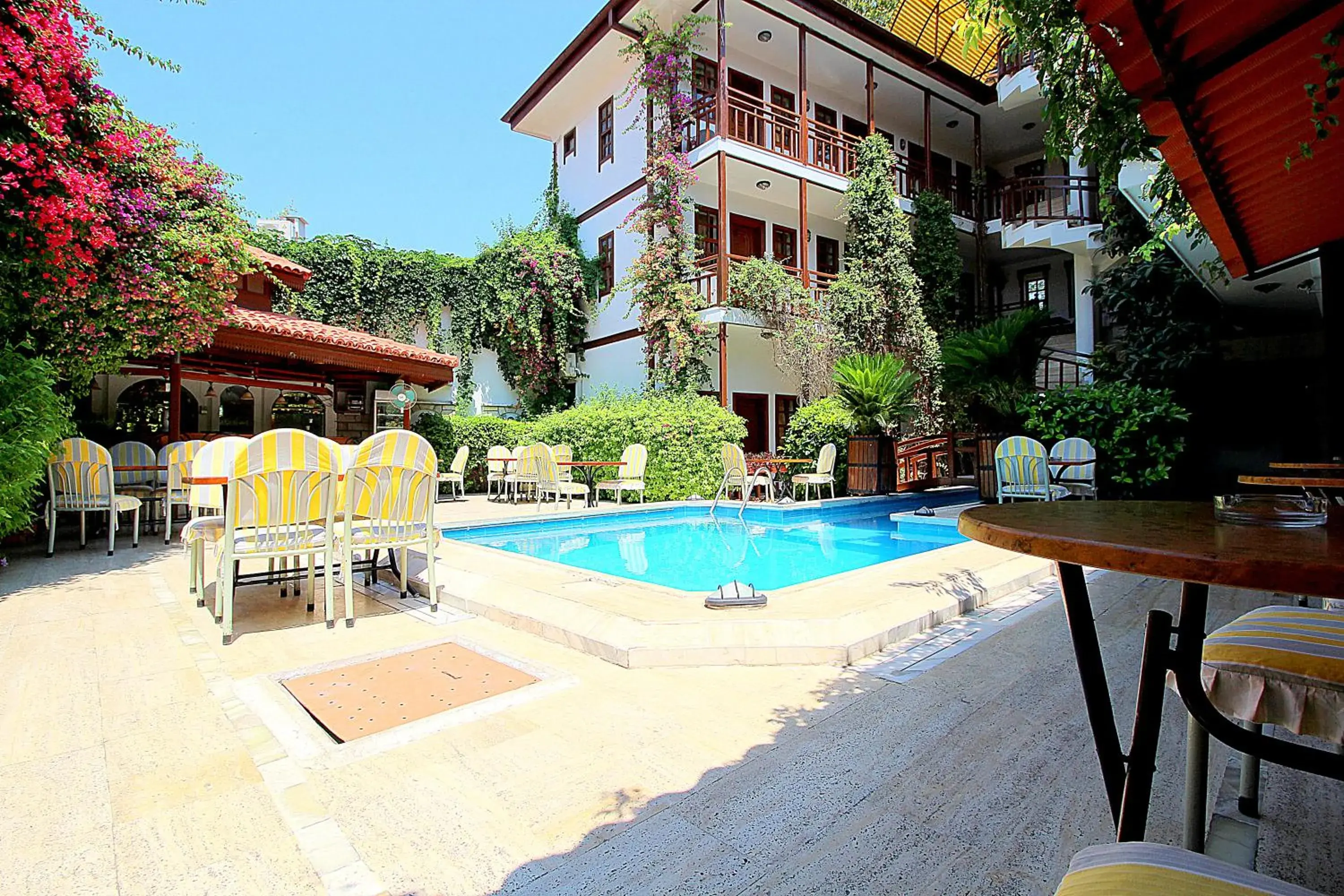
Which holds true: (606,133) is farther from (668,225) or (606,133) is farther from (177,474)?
(177,474)

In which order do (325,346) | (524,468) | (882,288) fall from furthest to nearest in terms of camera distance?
(882,288)
(524,468)
(325,346)

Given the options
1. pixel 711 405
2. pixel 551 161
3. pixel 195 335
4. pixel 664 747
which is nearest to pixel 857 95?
pixel 551 161

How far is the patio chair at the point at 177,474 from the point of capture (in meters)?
6.86

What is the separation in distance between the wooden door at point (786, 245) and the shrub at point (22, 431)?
14.6 meters

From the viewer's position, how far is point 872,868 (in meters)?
1.57

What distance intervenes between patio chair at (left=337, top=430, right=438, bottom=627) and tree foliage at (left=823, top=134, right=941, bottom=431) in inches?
455

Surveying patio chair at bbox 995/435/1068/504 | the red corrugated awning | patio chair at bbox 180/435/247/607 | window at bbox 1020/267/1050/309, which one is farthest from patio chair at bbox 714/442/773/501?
window at bbox 1020/267/1050/309

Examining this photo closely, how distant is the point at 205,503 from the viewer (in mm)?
4988

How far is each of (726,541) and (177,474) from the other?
6.36 metres

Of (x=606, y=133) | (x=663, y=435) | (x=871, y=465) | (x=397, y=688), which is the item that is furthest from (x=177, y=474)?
(x=606, y=133)

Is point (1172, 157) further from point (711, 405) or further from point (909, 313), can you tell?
point (909, 313)

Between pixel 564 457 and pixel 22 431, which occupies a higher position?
pixel 22 431

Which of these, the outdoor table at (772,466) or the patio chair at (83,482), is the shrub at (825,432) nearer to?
the outdoor table at (772,466)

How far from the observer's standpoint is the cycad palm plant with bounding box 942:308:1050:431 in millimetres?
10938
